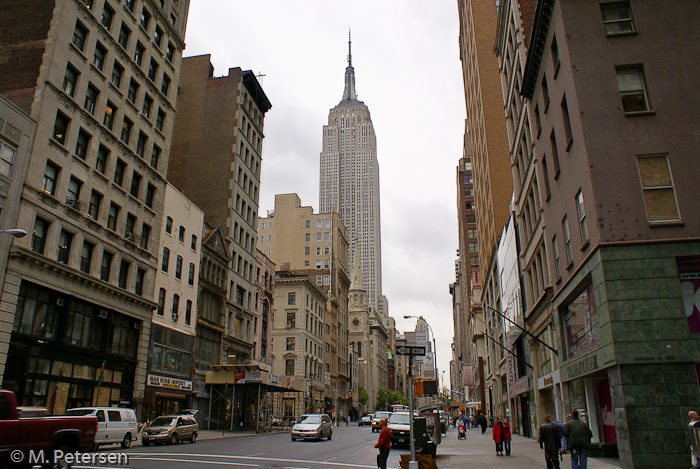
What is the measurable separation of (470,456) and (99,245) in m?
25.6

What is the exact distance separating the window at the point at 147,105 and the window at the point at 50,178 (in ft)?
37.7

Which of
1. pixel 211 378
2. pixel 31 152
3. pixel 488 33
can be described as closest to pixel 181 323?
pixel 211 378

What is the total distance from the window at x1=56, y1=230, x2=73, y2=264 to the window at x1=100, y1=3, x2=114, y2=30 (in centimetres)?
1541

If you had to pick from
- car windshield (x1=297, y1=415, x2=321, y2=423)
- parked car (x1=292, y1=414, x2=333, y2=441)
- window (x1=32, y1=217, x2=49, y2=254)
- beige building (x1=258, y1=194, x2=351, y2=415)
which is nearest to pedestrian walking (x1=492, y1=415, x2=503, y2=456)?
parked car (x1=292, y1=414, x2=333, y2=441)

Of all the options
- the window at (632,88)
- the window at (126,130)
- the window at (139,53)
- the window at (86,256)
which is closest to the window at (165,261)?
the window at (86,256)

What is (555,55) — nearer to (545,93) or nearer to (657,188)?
(545,93)

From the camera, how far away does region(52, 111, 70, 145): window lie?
30234 millimetres

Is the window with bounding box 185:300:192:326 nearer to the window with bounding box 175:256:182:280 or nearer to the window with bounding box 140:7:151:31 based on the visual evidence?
the window with bounding box 175:256:182:280

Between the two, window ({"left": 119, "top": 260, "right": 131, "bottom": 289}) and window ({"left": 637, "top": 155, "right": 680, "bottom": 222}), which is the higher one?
window ({"left": 119, "top": 260, "right": 131, "bottom": 289})

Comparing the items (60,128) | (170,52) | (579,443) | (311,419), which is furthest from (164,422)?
(170,52)

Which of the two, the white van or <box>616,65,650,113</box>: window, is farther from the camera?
the white van

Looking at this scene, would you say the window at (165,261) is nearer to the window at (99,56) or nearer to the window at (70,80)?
the window at (70,80)

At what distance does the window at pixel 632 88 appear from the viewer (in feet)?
62.8

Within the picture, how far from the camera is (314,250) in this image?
105 m
